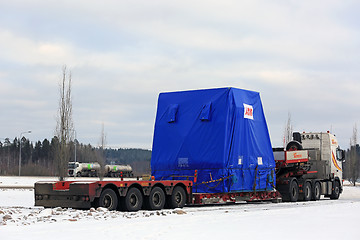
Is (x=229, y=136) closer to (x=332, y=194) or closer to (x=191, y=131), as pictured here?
(x=191, y=131)

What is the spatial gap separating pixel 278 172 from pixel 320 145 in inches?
179

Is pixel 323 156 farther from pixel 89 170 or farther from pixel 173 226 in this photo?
pixel 89 170

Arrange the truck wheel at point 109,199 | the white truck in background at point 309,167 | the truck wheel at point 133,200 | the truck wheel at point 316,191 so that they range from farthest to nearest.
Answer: the truck wheel at point 316,191, the white truck in background at point 309,167, the truck wheel at point 133,200, the truck wheel at point 109,199

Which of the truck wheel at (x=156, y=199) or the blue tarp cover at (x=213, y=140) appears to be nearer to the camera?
the truck wheel at (x=156, y=199)

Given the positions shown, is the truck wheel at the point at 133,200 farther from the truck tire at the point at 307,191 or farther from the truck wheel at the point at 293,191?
the truck tire at the point at 307,191

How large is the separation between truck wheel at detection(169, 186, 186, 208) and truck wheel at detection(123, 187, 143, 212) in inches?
62.4

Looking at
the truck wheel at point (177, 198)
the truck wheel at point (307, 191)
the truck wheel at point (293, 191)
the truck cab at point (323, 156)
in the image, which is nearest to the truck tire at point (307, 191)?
the truck wheel at point (307, 191)

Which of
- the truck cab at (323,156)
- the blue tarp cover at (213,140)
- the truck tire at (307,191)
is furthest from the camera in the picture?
the truck cab at (323,156)

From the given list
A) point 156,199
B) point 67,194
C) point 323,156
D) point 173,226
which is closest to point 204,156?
point 156,199

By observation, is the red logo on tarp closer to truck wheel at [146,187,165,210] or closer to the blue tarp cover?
the blue tarp cover

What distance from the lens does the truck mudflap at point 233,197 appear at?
20750 mm

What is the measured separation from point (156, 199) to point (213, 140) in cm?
343

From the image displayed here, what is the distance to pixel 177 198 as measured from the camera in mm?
20250

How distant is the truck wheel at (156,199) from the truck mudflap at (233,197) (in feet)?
5.63
